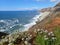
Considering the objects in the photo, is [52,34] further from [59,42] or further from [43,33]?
[59,42]

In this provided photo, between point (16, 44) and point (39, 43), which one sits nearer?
point (39, 43)

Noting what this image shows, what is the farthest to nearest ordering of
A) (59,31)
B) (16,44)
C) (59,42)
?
1. (16,44)
2. (59,31)
3. (59,42)

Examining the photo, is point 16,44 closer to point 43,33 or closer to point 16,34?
point 16,34

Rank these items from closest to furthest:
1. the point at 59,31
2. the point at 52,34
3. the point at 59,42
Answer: the point at 59,42 < the point at 59,31 < the point at 52,34

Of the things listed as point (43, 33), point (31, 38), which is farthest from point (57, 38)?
point (31, 38)

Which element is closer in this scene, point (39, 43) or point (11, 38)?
point (39, 43)

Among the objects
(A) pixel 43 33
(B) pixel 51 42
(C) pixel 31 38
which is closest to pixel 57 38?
(B) pixel 51 42

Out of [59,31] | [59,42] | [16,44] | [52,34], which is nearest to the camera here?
[59,42]

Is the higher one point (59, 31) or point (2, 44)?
point (59, 31)

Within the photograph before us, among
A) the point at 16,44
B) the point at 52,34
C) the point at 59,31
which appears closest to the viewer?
the point at 59,31
